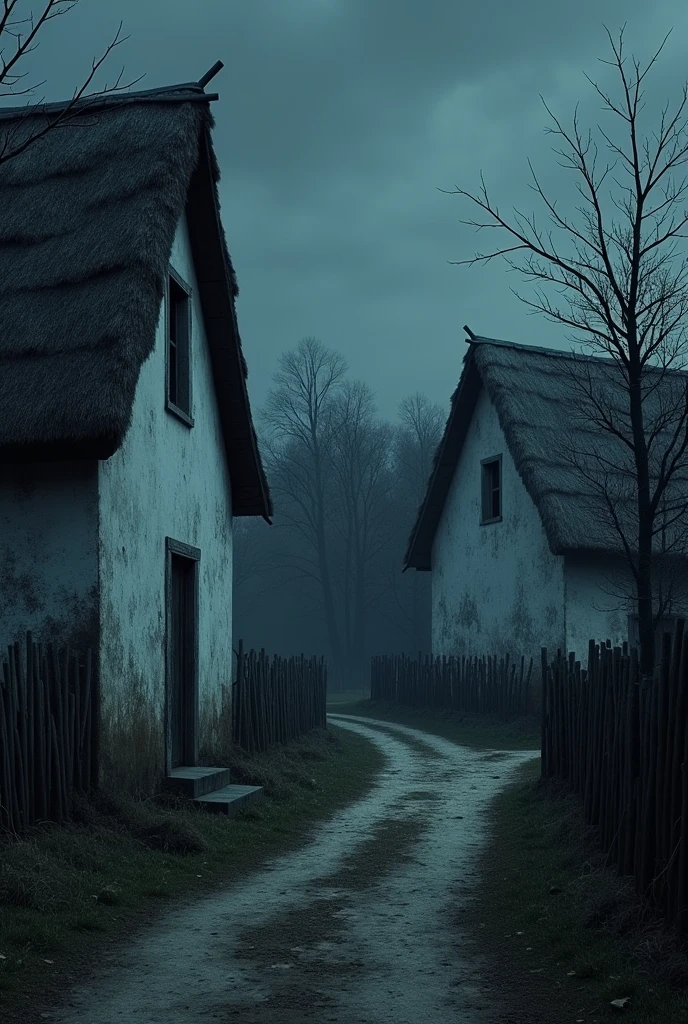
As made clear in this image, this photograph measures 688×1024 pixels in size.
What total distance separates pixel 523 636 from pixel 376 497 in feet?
99.2

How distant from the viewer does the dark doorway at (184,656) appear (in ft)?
38.2

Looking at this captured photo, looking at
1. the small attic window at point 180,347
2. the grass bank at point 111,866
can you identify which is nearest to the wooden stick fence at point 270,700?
the grass bank at point 111,866

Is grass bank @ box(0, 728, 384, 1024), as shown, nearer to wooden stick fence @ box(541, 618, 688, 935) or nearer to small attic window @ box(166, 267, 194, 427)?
wooden stick fence @ box(541, 618, 688, 935)

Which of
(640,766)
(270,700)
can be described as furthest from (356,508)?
(640,766)

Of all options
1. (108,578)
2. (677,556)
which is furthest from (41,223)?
(677,556)

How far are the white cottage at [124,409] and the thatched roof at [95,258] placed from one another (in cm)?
2

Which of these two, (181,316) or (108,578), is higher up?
(181,316)

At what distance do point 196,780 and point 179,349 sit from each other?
14.9 ft

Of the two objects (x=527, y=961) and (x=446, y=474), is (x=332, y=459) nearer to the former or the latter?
(x=446, y=474)

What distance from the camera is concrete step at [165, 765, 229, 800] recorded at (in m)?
10.1

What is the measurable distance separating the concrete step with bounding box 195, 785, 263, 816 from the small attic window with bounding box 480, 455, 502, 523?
488 inches

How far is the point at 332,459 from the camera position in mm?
50844

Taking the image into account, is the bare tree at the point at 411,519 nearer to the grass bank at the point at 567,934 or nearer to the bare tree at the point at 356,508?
the bare tree at the point at 356,508

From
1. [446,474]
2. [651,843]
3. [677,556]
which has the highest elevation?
[446,474]
